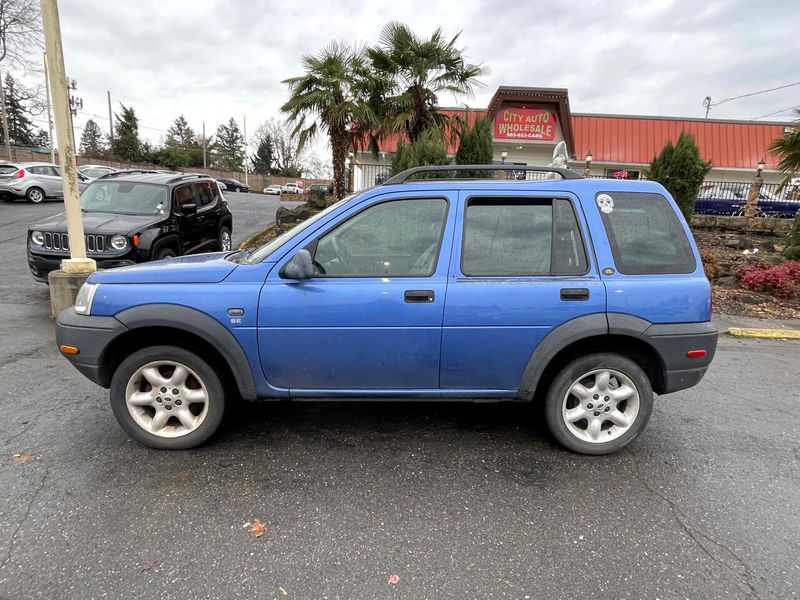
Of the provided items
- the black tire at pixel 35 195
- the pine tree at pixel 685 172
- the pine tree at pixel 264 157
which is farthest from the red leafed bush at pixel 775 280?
the pine tree at pixel 264 157

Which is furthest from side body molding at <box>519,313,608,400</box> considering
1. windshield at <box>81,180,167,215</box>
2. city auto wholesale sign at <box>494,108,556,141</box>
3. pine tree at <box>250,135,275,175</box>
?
pine tree at <box>250,135,275,175</box>

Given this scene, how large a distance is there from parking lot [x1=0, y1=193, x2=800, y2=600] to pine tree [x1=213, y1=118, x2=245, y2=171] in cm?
8953

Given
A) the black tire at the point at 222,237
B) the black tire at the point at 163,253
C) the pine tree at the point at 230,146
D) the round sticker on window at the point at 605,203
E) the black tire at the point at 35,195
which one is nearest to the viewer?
the round sticker on window at the point at 605,203

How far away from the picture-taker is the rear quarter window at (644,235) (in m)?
3.10

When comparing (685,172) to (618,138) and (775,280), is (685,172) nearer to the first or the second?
(775,280)

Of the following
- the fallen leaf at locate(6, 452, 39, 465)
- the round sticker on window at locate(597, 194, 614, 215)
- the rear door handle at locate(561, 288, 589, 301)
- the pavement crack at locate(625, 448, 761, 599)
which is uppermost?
the round sticker on window at locate(597, 194, 614, 215)

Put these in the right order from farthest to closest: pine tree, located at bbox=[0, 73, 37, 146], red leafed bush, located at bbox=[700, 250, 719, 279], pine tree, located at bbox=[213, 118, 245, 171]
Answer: pine tree, located at bbox=[213, 118, 245, 171], pine tree, located at bbox=[0, 73, 37, 146], red leafed bush, located at bbox=[700, 250, 719, 279]

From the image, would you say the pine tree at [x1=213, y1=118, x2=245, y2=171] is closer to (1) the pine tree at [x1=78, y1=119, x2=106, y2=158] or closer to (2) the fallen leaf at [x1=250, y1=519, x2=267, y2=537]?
(1) the pine tree at [x1=78, y1=119, x2=106, y2=158]

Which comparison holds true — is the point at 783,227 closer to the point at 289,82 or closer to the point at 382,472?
the point at 289,82

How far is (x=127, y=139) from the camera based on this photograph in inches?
2186

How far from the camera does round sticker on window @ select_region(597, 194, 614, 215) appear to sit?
10.3 feet

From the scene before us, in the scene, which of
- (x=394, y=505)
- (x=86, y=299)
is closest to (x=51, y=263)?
(x=86, y=299)

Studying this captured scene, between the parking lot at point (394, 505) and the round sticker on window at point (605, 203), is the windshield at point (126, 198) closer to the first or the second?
the parking lot at point (394, 505)

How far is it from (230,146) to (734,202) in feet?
295
